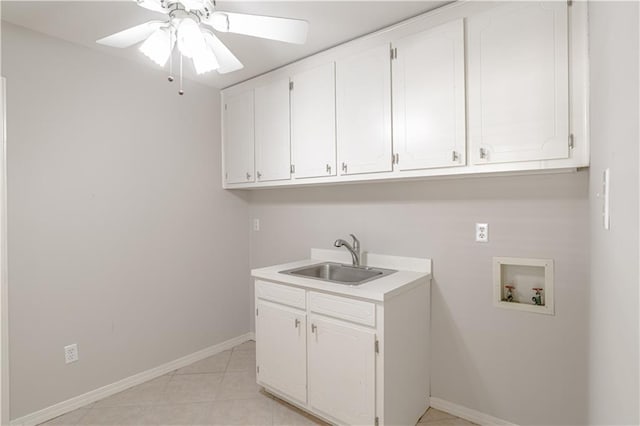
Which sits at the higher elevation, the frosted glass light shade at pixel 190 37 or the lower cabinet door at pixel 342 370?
the frosted glass light shade at pixel 190 37

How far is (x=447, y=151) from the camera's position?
1938 mm

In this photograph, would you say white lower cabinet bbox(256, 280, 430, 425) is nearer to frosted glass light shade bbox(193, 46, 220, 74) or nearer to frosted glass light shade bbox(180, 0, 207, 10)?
frosted glass light shade bbox(193, 46, 220, 74)

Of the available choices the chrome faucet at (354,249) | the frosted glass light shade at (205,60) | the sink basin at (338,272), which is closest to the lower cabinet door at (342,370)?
the sink basin at (338,272)

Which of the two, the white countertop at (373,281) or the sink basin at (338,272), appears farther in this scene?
the sink basin at (338,272)

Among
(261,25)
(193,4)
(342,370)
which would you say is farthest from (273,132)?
(342,370)

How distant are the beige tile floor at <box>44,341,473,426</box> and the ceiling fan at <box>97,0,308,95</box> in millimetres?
2001

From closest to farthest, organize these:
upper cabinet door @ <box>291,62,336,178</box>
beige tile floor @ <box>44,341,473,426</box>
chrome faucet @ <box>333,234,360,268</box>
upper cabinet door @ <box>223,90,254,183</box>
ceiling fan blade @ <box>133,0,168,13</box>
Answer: ceiling fan blade @ <box>133,0,168,13</box>, beige tile floor @ <box>44,341,473,426</box>, upper cabinet door @ <box>291,62,336,178</box>, chrome faucet @ <box>333,234,360,268</box>, upper cabinet door @ <box>223,90,254,183</box>

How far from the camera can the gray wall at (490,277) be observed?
1.85 m

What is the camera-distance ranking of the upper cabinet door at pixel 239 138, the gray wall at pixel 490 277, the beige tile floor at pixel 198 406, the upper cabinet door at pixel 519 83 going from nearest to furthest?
the upper cabinet door at pixel 519 83, the gray wall at pixel 490 277, the beige tile floor at pixel 198 406, the upper cabinet door at pixel 239 138

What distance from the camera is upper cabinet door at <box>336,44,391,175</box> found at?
217 cm

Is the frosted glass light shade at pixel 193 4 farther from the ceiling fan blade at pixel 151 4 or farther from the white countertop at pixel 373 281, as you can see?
the white countertop at pixel 373 281

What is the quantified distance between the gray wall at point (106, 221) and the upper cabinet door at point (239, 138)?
0.12 meters

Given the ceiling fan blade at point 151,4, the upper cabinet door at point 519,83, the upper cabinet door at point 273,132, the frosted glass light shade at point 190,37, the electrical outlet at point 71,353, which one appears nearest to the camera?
the ceiling fan blade at point 151,4

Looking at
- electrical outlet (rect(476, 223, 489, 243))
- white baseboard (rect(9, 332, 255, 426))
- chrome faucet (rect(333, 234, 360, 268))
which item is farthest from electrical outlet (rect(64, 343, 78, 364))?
electrical outlet (rect(476, 223, 489, 243))
